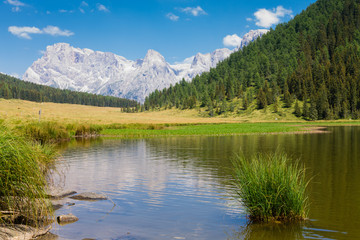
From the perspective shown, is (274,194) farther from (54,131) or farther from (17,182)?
(54,131)

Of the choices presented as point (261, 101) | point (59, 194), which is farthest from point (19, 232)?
point (261, 101)

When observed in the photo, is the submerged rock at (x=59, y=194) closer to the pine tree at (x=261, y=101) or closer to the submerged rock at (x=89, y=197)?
the submerged rock at (x=89, y=197)

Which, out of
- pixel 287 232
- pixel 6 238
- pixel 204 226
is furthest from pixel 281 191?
pixel 6 238

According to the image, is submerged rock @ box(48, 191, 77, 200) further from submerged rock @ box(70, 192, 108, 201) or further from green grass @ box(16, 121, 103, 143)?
green grass @ box(16, 121, 103, 143)

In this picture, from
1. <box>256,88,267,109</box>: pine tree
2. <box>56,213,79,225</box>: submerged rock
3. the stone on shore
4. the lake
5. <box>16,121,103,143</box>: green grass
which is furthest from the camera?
<box>256,88,267,109</box>: pine tree

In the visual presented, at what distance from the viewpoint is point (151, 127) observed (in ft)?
269

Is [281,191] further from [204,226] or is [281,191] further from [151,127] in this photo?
[151,127]

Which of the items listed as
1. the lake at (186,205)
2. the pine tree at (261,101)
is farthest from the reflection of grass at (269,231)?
the pine tree at (261,101)

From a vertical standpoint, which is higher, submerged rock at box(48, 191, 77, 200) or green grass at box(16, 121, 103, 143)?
green grass at box(16, 121, 103, 143)

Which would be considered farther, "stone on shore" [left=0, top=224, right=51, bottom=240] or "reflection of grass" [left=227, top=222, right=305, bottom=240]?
"reflection of grass" [left=227, top=222, right=305, bottom=240]

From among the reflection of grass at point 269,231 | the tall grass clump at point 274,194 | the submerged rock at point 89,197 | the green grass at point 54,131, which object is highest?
the green grass at point 54,131

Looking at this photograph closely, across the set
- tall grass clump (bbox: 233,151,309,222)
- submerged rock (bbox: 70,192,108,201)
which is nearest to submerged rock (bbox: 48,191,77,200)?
submerged rock (bbox: 70,192,108,201)

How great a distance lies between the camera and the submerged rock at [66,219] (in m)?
12.5

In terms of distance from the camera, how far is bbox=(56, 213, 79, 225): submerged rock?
12.5 metres
